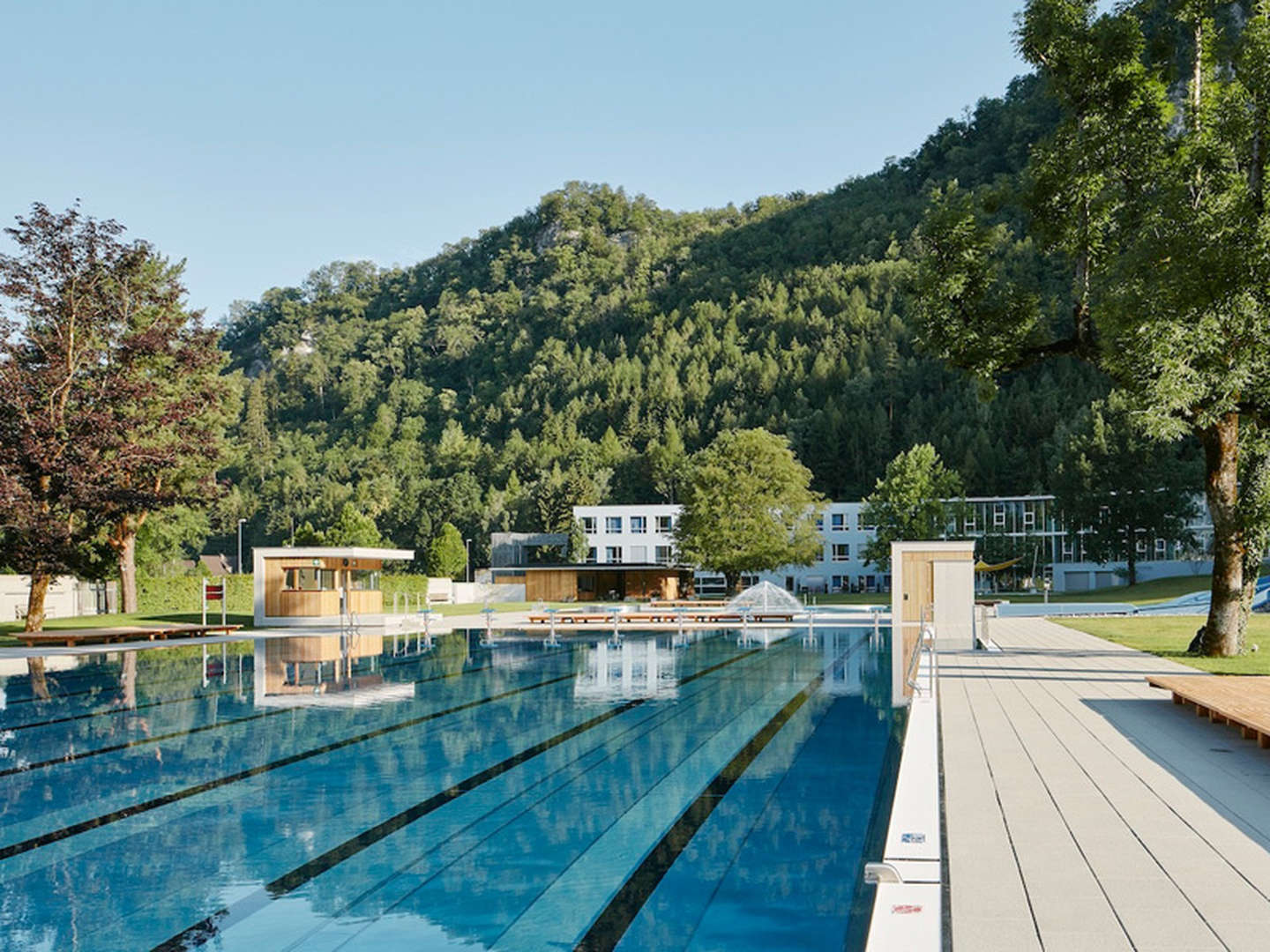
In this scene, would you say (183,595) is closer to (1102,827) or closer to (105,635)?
(105,635)

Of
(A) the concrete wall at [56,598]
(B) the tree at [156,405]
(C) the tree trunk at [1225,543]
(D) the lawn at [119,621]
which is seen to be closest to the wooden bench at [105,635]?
(D) the lawn at [119,621]

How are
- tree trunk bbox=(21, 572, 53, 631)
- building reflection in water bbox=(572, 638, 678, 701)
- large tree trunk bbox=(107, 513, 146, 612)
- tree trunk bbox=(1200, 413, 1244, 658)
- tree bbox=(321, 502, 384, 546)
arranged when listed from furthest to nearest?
tree bbox=(321, 502, 384, 546) → large tree trunk bbox=(107, 513, 146, 612) → tree trunk bbox=(21, 572, 53, 631) → tree trunk bbox=(1200, 413, 1244, 658) → building reflection in water bbox=(572, 638, 678, 701)

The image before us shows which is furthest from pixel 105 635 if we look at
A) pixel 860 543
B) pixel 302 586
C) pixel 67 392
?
pixel 860 543

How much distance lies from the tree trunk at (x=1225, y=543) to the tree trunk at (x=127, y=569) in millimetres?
31799

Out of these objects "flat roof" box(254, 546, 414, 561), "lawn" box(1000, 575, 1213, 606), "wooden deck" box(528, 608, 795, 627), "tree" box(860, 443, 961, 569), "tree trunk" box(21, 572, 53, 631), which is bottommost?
"lawn" box(1000, 575, 1213, 606)

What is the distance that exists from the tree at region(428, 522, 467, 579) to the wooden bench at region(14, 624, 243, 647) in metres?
47.5

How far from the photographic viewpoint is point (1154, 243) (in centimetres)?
1587

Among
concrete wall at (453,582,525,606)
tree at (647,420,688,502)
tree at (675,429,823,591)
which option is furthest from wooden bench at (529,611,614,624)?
tree at (647,420,688,502)

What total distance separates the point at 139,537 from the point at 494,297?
350ft

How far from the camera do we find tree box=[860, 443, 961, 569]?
65.4 m

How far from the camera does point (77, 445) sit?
26781mm

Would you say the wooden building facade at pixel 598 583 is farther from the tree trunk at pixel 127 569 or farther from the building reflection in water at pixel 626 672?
the building reflection in water at pixel 626 672

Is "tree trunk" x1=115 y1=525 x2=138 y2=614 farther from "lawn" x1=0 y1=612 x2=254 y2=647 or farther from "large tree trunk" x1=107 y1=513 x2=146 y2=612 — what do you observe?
"lawn" x1=0 y1=612 x2=254 y2=647

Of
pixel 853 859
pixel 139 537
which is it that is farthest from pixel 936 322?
pixel 139 537
